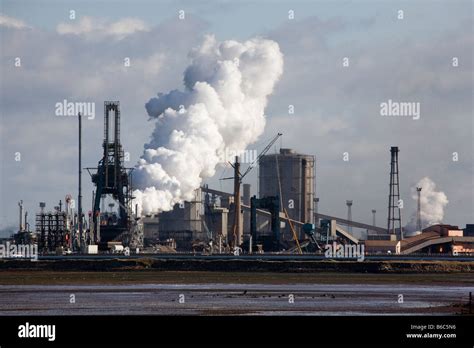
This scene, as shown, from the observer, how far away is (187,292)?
4326 inches

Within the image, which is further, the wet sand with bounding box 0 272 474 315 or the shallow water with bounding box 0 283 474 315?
the wet sand with bounding box 0 272 474 315

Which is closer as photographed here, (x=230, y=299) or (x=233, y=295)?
(x=230, y=299)

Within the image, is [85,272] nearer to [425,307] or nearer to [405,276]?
[405,276]

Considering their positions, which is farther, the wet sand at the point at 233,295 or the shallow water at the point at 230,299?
the wet sand at the point at 233,295
